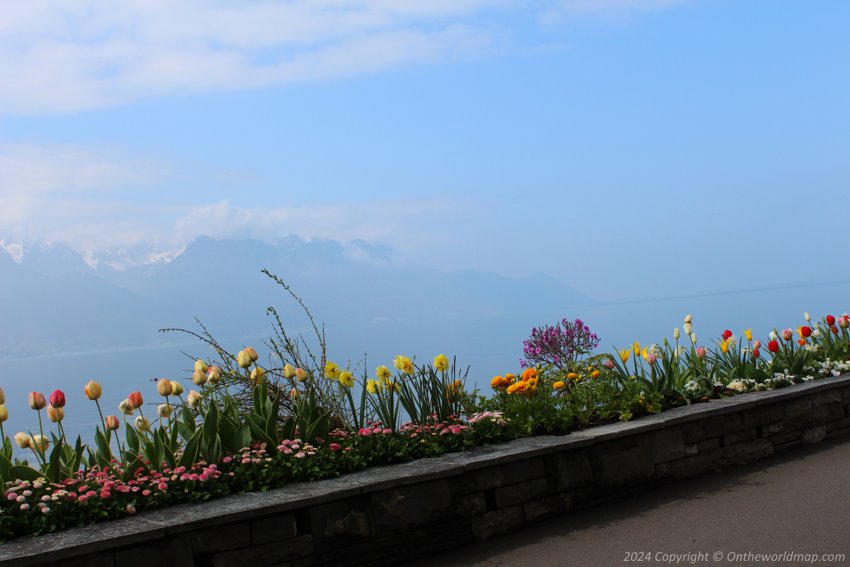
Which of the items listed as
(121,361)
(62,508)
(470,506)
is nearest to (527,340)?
(470,506)

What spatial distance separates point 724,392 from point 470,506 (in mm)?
2915

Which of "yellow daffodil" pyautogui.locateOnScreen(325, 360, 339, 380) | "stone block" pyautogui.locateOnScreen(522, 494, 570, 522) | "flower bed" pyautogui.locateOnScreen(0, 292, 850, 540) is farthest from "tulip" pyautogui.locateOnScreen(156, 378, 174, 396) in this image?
"stone block" pyautogui.locateOnScreen(522, 494, 570, 522)

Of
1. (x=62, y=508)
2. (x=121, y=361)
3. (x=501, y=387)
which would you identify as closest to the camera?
(x=62, y=508)

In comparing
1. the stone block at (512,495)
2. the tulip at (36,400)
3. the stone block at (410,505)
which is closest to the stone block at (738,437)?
the stone block at (512,495)

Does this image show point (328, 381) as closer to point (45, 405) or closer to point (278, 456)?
point (278, 456)

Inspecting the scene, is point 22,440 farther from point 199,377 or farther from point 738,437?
point 738,437

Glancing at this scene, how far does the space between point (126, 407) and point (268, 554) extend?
1.36 meters

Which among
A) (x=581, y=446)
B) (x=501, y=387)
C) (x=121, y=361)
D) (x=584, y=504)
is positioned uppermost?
(x=121, y=361)

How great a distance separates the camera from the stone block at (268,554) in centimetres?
368

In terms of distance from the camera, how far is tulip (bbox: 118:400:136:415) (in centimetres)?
453

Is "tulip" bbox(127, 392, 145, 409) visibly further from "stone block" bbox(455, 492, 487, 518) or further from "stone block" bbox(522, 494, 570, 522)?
"stone block" bbox(522, 494, 570, 522)

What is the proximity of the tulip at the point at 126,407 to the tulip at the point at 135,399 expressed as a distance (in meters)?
0.01

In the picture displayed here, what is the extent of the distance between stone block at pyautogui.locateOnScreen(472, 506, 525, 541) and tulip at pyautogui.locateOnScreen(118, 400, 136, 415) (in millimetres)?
2041

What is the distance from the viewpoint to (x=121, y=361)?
162125 mm
